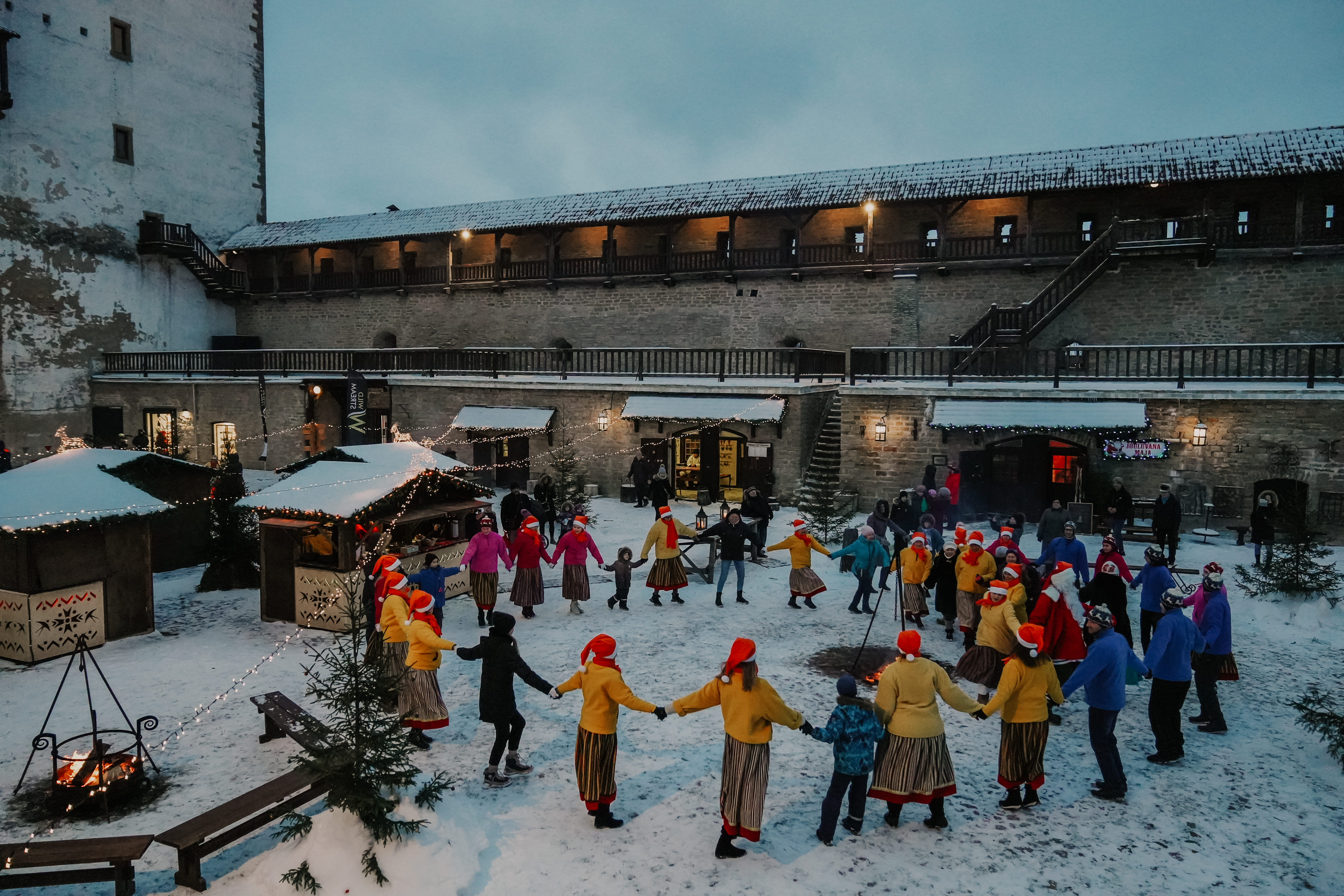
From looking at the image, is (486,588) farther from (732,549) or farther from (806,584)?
(806,584)

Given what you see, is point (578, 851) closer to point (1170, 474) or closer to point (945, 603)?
point (945, 603)

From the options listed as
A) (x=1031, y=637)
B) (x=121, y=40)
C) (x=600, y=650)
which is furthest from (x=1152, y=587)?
(x=121, y=40)

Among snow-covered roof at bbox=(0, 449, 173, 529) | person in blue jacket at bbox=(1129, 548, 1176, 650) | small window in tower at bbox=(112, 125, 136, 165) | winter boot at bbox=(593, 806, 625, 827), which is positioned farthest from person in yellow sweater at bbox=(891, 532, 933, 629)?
small window in tower at bbox=(112, 125, 136, 165)

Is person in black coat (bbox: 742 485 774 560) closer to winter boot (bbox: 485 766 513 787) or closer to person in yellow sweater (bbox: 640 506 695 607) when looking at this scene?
person in yellow sweater (bbox: 640 506 695 607)

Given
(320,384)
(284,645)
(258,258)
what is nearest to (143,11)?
(258,258)

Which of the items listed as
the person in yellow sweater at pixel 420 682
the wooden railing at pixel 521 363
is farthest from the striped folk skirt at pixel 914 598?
the wooden railing at pixel 521 363

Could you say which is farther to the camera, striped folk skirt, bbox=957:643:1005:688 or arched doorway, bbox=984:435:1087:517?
arched doorway, bbox=984:435:1087:517

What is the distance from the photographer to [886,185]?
78.9 feet

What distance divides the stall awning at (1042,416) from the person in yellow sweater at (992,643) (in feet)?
30.8

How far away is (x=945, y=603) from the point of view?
10.3 metres

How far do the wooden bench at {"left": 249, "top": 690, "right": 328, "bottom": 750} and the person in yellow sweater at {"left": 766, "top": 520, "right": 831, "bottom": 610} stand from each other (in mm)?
6416

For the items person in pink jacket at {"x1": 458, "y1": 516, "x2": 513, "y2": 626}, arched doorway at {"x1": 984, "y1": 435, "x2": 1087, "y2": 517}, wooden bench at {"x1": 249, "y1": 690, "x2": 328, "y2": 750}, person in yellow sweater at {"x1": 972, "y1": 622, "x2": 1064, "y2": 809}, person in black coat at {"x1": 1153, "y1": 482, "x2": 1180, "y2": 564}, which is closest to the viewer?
person in yellow sweater at {"x1": 972, "y1": 622, "x2": 1064, "y2": 809}

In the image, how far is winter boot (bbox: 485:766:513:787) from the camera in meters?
6.54

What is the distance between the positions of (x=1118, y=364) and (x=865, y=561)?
29.9 ft
